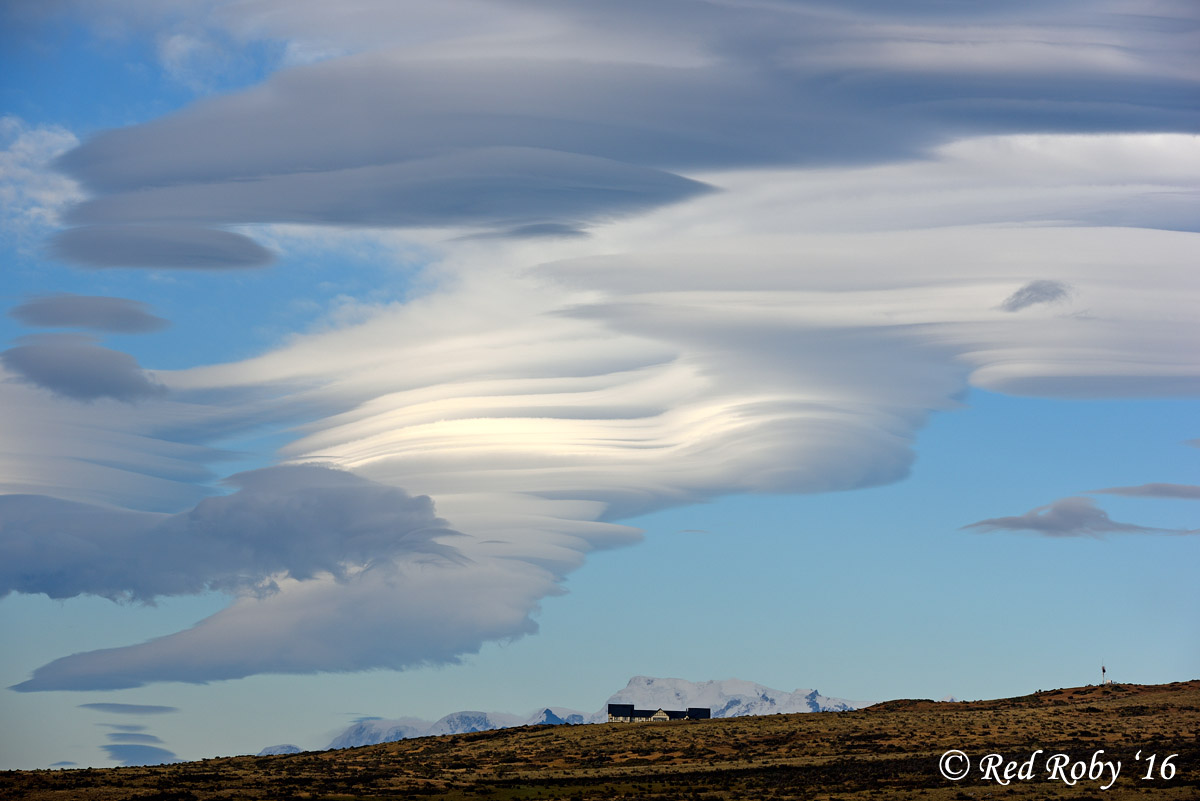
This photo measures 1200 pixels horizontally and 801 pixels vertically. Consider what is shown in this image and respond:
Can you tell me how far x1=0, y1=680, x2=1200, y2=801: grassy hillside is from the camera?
106 metres

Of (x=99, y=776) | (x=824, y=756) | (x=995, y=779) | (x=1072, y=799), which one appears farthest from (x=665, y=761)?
(x=99, y=776)

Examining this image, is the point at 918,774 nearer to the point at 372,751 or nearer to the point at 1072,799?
the point at 1072,799

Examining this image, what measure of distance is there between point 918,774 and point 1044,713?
1837 inches

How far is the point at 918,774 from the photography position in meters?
112

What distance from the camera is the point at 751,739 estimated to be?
14888 centimetres

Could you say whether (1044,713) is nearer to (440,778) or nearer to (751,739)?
(751,739)

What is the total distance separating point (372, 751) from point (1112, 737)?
91683 millimetres

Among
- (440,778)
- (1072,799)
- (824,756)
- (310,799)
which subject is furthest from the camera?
(824,756)

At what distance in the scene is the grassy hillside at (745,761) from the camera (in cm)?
10594

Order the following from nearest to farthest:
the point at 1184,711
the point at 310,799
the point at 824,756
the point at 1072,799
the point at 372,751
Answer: the point at 1072,799, the point at 310,799, the point at 824,756, the point at 1184,711, the point at 372,751

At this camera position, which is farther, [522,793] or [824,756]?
[824,756]

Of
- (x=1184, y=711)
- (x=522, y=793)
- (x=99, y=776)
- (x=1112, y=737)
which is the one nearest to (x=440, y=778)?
(x=522, y=793)

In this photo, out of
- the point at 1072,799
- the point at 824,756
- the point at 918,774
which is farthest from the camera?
the point at 824,756

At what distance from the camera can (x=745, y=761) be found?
131875 millimetres
